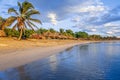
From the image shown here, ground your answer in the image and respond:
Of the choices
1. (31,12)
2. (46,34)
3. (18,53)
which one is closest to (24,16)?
(31,12)

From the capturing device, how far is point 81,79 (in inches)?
363

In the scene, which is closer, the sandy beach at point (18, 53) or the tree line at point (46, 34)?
the sandy beach at point (18, 53)

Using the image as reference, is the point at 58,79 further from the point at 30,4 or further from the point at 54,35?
the point at 54,35

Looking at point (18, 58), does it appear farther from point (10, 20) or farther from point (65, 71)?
point (10, 20)

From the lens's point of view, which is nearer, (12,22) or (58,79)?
(58,79)

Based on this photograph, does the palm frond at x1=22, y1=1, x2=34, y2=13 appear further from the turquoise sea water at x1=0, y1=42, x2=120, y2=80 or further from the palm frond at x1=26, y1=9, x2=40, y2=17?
the turquoise sea water at x1=0, y1=42, x2=120, y2=80

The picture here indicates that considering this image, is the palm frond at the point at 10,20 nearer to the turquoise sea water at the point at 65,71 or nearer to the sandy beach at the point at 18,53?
the sandy beach at the point at 18,53

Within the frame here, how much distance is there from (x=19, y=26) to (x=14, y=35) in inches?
501

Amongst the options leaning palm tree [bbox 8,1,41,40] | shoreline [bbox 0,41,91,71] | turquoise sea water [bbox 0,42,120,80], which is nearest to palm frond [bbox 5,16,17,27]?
leaning palm tree [bbox 8,1,41,40]

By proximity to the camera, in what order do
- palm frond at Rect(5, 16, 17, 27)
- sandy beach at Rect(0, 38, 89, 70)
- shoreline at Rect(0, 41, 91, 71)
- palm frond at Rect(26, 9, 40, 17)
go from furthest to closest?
palm frond at Rect(26, 9, 40, 17) → palm frond at Rect(5, 16, 17, 27) → sandy beach at Rect(0, 38, 89, 70) → shoreline at Rect(0, 41, 91, 71)

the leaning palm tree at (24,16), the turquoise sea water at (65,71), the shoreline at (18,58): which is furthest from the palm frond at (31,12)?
the turquoise sea water at (65,71)

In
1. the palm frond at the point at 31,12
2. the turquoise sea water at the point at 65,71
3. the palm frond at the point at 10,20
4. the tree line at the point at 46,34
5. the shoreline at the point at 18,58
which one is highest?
the palm frond at the point at 31,12

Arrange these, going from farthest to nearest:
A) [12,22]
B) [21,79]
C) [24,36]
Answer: [24,36] → [12,22] → [21,79]

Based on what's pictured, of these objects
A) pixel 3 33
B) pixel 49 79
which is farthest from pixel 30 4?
pixel 49 79
